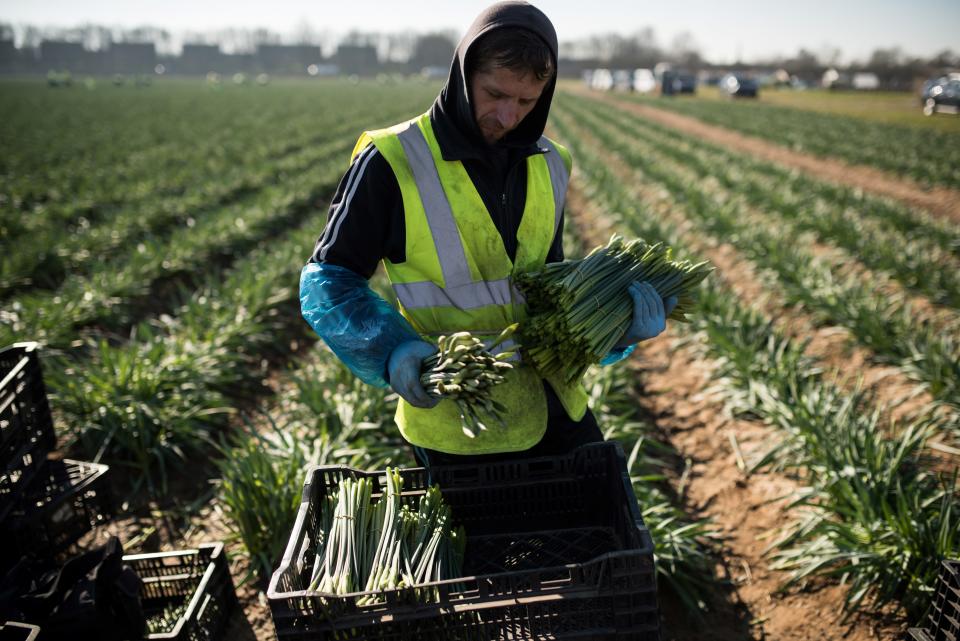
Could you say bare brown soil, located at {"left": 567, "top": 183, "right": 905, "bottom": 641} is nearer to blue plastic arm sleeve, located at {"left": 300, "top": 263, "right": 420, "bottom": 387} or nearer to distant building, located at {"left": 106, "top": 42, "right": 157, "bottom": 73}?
blue plastic arm sleeve, located at {"left": 300, "top": 263, "right": 420, "bottom": 387}

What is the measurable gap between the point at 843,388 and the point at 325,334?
397 centimetres

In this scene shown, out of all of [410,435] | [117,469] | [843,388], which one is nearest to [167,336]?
[117,469]

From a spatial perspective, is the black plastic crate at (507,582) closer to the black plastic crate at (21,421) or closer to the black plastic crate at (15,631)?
the black plastic crate at (15,631)

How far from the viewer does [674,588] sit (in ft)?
8.48

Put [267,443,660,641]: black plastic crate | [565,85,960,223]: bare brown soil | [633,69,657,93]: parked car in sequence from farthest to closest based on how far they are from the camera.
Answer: [633,69,657,93]: parked car
[565,85,960,223]: bare brown soil
[267,443,660,641]: black plastic crate

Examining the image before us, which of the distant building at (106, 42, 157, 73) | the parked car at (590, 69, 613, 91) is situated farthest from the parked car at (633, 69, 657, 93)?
the distant building at (106, 42, 157, 73)

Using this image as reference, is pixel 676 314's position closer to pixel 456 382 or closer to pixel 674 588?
pixel 456 382

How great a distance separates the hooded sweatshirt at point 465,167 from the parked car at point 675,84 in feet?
163

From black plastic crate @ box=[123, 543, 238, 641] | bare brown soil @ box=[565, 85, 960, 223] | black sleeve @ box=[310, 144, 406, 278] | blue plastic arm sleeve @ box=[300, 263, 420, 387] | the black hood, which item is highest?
the black hood

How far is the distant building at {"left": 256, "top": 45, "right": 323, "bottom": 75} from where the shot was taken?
11431 cm

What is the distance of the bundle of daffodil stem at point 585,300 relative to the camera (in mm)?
1793

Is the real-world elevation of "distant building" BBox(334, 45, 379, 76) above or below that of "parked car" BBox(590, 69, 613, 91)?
above

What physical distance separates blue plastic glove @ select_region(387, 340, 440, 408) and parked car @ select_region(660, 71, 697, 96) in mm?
50292

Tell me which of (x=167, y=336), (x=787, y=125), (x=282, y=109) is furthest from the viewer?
(x=282, y=109)
